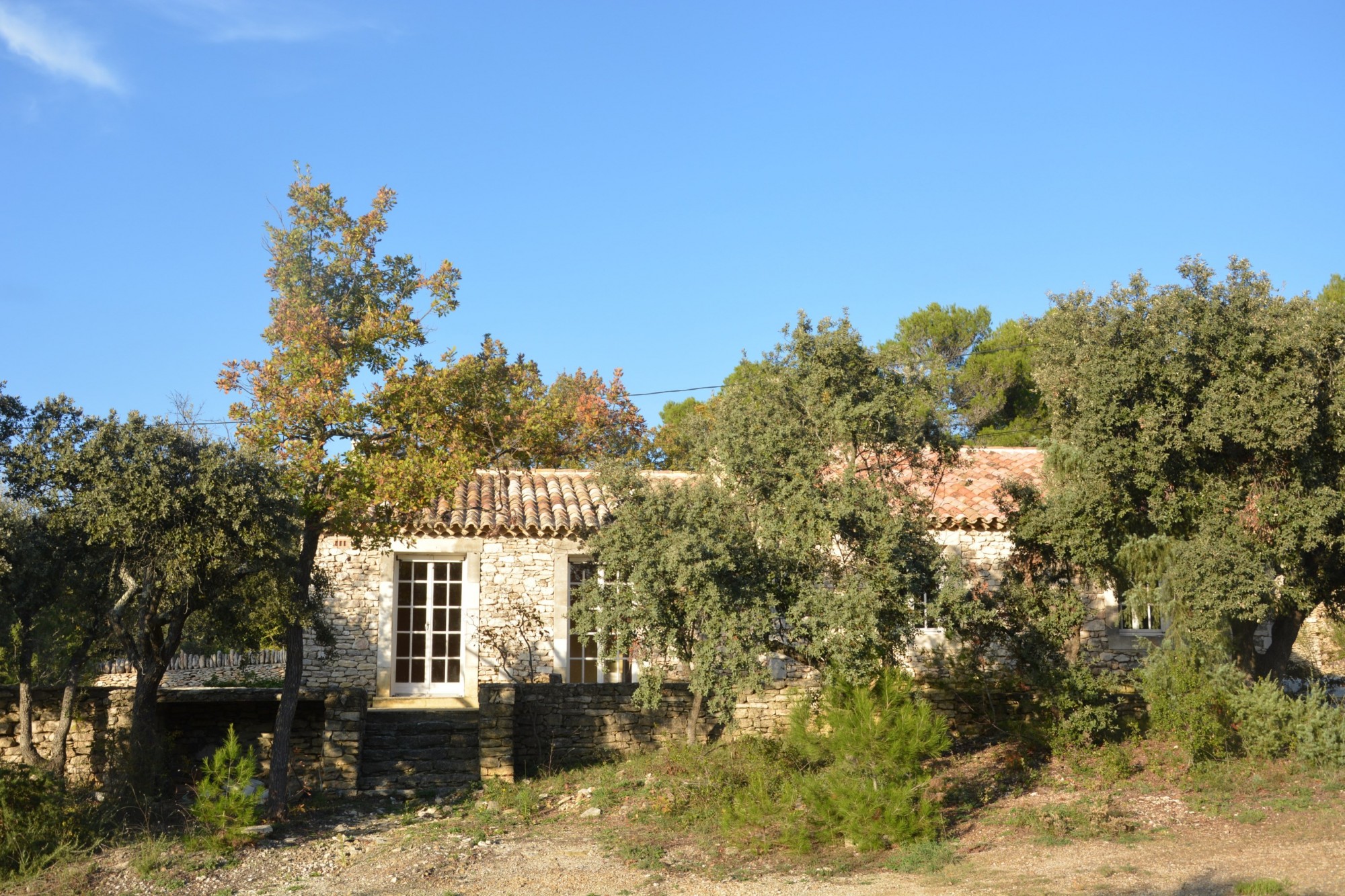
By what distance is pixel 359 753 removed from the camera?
13.7 meters

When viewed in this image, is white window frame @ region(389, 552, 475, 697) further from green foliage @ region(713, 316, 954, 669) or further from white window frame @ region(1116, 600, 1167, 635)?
white window frame @ region(1116, 600, 1167, 635)

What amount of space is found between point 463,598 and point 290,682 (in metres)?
3.89

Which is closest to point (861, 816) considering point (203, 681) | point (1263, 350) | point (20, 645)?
point (1263, 350)

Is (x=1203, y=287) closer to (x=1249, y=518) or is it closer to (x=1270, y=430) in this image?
(x=1270, y=430)

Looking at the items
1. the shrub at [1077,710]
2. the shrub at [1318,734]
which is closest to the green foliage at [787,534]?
the shrub at [1077,710]

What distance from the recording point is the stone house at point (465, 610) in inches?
639

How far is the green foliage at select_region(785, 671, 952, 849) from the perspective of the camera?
10.5 metres

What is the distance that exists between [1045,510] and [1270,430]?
269cm

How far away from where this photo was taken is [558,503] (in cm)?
1733

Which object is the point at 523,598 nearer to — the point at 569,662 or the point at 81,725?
the point at 569,662

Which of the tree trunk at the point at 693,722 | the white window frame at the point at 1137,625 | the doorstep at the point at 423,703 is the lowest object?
the tree trunk at the point at 693,722

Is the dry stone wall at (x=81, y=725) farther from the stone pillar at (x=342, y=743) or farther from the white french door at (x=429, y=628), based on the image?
the white french door at (x=429, y=628)

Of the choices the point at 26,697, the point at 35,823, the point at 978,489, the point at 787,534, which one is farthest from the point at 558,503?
the point at 35,823

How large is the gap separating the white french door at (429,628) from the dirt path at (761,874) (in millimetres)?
4934
